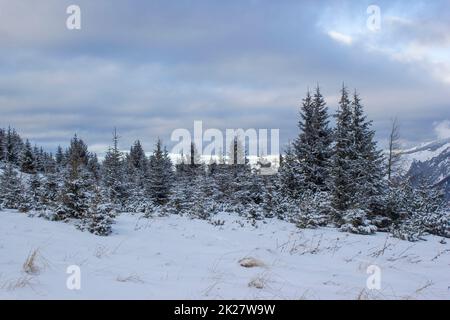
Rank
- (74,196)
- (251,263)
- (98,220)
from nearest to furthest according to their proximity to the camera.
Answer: (251,263) → (98,220) → (74,196)

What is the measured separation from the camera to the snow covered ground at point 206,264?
5160 mm

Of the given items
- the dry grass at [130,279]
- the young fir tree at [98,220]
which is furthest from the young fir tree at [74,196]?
the dry grass at [130,279]

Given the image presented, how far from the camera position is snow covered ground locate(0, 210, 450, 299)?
516 cm

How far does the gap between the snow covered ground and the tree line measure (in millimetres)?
1342

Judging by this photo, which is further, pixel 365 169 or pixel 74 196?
pixel 365 169

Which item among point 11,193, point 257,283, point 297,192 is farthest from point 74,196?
point 297,192

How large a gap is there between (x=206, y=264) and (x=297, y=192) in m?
15.7

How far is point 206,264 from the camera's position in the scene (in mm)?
7113

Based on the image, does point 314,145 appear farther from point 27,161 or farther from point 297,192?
point 27,161

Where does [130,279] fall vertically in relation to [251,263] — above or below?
above

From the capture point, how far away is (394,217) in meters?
17.0

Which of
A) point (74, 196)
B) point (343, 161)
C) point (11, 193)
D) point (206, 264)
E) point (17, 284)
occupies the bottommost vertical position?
point (206, 264)

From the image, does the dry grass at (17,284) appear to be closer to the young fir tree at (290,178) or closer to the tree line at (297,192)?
the tree line at (297,192)
